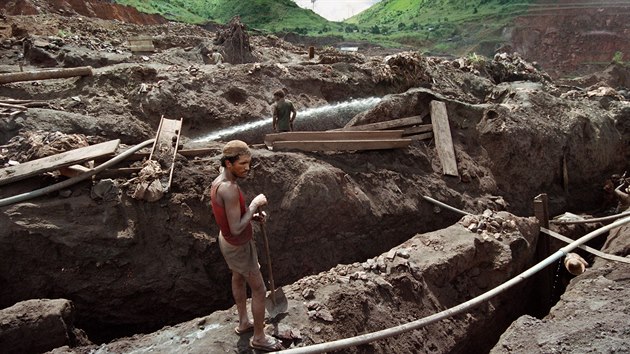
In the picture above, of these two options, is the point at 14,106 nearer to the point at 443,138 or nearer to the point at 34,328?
the point at 34,328

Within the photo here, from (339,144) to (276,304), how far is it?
12.3 feet

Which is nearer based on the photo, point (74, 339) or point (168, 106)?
point (74, 339)

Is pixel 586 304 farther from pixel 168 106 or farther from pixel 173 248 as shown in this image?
pixel 168 106

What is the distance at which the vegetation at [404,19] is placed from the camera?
41969 mm

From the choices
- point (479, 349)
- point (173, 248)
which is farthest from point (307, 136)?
point (479, 349)

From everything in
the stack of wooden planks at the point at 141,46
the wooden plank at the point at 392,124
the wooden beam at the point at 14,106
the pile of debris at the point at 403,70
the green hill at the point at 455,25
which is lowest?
the wooden plank at the point at 392,124

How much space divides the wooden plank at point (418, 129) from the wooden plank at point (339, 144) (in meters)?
0.63

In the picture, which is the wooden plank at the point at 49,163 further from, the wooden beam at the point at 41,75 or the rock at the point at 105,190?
the wooden beam at the point at 41,75

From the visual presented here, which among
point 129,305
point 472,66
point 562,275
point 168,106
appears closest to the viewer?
point 129,305

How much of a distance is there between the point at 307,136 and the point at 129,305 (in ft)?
12.5

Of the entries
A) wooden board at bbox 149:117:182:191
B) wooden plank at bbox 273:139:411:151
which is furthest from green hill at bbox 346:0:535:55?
wooden board at bbox 149:117:182:191

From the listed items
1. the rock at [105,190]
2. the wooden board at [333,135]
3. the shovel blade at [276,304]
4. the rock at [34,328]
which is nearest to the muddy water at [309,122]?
the wooden board at [333,135]

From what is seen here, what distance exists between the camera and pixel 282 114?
28.1 ft

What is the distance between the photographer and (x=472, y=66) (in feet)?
44.8
